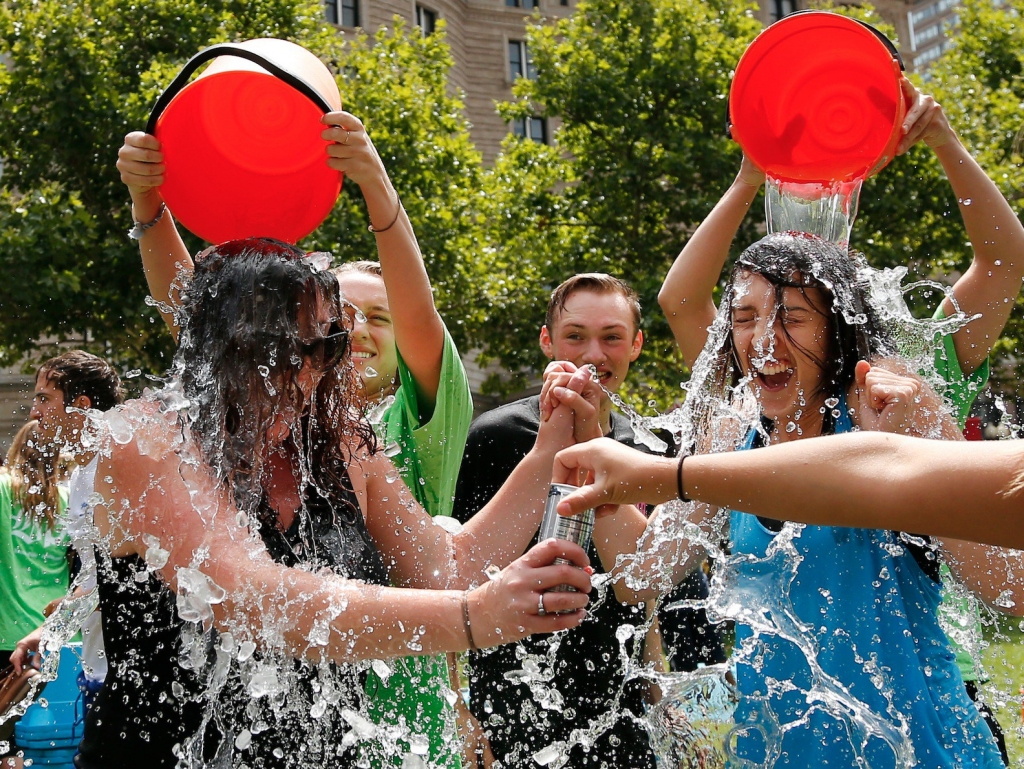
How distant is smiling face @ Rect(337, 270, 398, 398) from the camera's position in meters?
2.98

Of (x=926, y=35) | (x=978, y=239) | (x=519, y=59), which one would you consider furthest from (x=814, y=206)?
(x=926, y=35)

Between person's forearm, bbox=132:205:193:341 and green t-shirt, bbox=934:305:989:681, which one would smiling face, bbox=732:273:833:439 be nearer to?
green t-shirt, bbox=934:305:989:681

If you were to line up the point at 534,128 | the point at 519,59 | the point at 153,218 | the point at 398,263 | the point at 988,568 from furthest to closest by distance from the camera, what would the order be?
the point at 519,59
the point at 534,128
the point at 153,218
the point at 398,263
the point at 988,568

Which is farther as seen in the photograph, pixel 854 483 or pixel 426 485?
pixel 426 485

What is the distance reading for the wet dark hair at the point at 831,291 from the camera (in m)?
2.37

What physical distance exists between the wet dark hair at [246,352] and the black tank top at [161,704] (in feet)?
0.82

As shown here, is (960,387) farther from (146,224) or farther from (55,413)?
(55,413)

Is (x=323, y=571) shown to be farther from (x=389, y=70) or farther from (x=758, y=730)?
(x=389, y=70)

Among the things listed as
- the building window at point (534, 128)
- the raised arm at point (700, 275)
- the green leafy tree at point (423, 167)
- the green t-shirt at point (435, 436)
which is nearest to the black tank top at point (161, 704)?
the green t-shirt at point (435, 436)

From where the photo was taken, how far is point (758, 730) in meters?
2.09

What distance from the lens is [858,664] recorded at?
198 centimetres

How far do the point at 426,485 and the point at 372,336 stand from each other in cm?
58

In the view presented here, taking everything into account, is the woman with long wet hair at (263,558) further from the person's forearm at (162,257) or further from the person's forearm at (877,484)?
the person's forearm at (162,257)

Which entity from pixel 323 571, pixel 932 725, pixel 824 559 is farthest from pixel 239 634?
pixel 932 725
